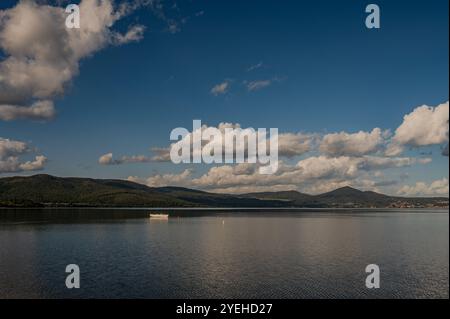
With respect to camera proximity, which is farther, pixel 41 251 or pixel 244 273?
pixel 41 251

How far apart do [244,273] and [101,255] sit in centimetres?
3777

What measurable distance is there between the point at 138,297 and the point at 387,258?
61.2m

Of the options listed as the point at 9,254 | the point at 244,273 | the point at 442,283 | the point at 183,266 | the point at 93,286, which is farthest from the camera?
the point at 9,254

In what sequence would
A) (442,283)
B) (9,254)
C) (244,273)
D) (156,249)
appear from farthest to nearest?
(156,249), (9,254), (244,273), (442,283)

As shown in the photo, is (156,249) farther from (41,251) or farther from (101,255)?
(41,251)

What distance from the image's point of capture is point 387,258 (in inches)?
3573

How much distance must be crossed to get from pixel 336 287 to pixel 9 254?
237 feet

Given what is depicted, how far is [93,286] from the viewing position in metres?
60.7

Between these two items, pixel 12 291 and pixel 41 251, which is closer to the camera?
pixel 12 291

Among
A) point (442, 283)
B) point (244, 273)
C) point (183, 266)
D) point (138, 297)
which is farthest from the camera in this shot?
point (183, 266)
